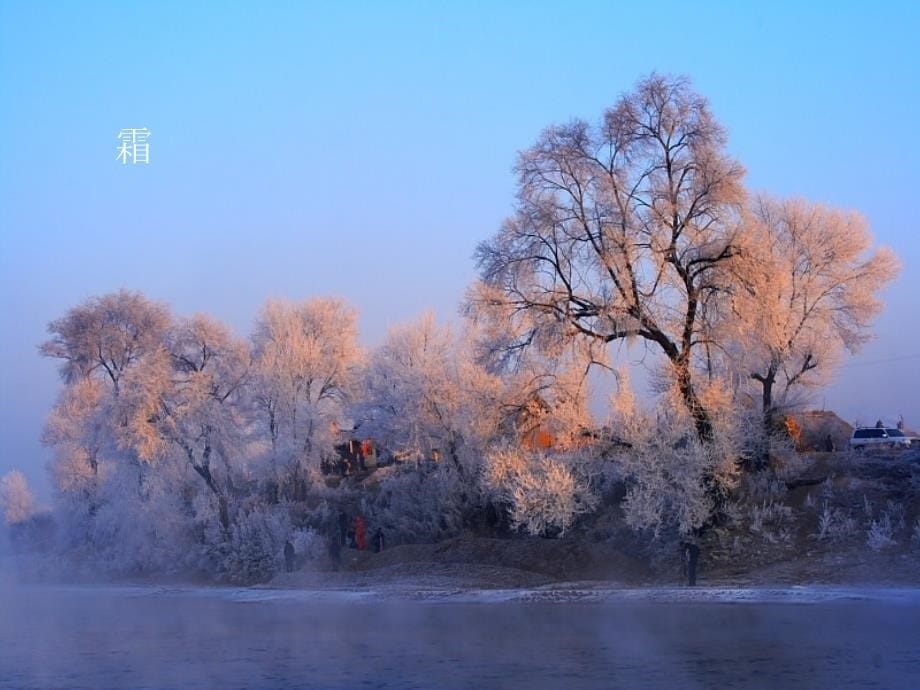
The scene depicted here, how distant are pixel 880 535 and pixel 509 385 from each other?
450 inches

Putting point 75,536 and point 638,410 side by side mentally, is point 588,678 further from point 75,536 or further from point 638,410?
point 75,536

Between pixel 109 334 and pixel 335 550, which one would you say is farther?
pixel 109 334

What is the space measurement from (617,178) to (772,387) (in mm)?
17237

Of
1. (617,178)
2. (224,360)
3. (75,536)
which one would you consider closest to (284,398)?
(224,360)

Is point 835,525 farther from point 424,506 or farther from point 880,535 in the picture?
point 424,506

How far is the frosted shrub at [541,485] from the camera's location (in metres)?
32.8

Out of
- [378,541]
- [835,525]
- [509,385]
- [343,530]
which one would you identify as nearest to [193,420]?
[343,530]

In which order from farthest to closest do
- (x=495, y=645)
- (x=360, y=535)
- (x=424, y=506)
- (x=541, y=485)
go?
(x=424, y=506), (x=360, y=535), (x=541, y=485), (x=495, y=645)

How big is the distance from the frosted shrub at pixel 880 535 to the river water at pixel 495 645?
5627mm

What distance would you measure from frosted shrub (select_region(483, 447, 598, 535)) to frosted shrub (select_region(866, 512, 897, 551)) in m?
8.18

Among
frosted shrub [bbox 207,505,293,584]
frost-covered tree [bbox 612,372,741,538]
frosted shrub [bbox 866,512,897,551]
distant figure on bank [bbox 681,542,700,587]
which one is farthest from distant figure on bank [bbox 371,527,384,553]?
frosted shrub [bbox 866,512,897,551]

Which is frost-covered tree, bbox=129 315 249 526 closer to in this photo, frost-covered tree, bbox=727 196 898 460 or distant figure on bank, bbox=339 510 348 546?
distant figure on bank, bbox=339 510 348 546

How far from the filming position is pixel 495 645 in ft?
64.4

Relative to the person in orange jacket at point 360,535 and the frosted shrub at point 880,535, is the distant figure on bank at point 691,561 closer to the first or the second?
the frosted shrub at point 880,535
